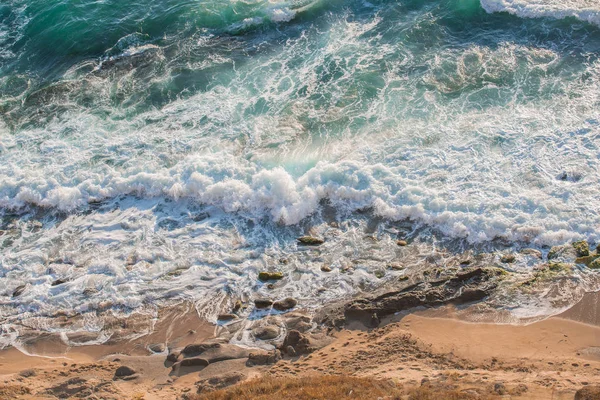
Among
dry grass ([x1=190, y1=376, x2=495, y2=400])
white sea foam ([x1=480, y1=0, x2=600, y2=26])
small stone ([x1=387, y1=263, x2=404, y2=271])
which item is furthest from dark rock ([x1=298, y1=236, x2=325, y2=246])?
white sea foam ([x1=480, y1=0, x2=600, y2=26])

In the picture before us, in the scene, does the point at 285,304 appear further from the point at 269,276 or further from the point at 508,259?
the point at 508,259

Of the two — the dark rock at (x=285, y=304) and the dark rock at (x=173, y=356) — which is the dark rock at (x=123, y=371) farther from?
the dark rock at (x=285, y=304)

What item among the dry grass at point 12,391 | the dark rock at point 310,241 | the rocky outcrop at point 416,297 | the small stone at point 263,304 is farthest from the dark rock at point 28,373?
the dark rock at point 310,241

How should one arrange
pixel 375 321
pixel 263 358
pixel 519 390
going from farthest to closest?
pixel 375 321 < pixel 263 358 < pixel 519 390

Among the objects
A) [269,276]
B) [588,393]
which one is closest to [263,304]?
[269,276]

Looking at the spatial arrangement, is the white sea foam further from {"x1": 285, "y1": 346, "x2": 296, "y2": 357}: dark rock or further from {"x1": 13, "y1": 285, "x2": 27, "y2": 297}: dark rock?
{"x1": 13, "y1": 285, "x2": 27, "y2": 297}: dark rock
